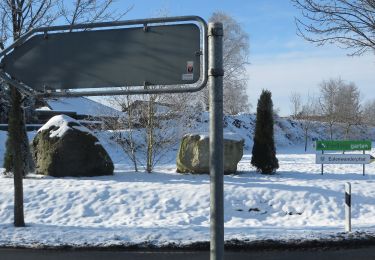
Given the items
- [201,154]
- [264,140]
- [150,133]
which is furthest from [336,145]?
[150,133]

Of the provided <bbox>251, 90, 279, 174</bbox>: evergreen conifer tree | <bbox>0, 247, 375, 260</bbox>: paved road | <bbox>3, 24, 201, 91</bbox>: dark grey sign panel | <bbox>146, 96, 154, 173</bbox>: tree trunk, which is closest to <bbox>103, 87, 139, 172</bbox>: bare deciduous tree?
<bbox>146, 96, 154, 173</bbox>: tree trunk

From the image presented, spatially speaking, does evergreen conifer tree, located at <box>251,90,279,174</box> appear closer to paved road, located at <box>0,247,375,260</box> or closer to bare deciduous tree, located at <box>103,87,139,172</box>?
bare deciduous tree, located at <box>103,87,139,172</box>

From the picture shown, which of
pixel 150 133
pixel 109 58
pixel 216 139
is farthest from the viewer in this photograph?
pixel 150 133

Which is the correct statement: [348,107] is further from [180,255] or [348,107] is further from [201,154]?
[180,255]

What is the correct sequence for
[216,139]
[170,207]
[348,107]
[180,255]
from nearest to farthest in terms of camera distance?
[216,139] → [180,255] → [170,207] → [348,107]

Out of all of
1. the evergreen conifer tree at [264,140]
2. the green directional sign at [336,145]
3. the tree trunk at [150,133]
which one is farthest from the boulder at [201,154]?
the green directional sign at [336,145]

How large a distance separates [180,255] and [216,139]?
4730mm

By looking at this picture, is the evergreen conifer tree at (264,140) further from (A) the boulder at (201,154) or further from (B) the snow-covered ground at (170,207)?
(B) the snow-covered ground at (170,207)

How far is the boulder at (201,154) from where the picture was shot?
14.6m

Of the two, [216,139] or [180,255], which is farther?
[180,255]

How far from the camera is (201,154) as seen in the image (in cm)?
1455

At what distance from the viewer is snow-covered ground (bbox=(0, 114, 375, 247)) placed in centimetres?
838

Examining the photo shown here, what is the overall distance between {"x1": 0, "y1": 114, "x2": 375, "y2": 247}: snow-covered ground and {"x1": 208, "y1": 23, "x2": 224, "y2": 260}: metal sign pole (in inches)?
216

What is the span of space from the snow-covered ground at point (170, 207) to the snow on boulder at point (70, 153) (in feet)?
1.52
